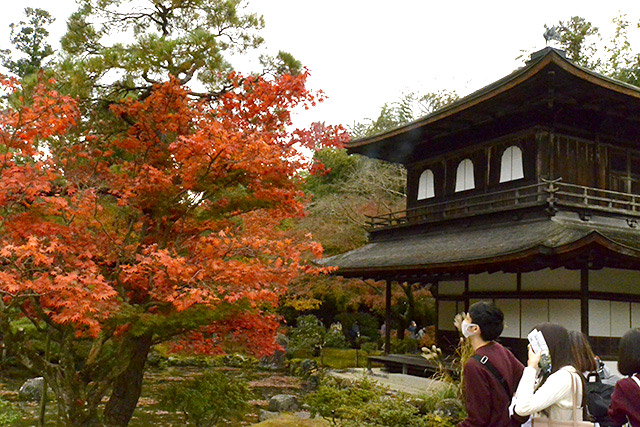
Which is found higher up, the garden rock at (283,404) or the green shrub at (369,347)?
the green shrub at (369,347)

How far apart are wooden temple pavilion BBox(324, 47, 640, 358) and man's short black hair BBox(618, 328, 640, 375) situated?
676cm

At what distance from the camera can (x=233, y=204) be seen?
8.80 meters

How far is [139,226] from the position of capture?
902 centimetres

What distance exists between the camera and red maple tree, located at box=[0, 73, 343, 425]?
7.18 metres

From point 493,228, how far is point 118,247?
29.7 feet

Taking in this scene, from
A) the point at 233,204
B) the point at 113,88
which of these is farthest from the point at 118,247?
the point at 113,88

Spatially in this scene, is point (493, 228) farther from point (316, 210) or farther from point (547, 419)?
point (316, 210)

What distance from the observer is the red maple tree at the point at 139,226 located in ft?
23.6

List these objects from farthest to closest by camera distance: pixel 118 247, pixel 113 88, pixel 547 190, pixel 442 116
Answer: pixel 442 116 → pixel 547 190 → pixel 113 88 → pixel 118 247

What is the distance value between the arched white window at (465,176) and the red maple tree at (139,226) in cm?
788

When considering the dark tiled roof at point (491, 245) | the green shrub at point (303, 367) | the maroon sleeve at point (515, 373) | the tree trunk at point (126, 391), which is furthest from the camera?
the green shrub at point (303, 367)

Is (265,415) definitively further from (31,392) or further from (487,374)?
(487,374)

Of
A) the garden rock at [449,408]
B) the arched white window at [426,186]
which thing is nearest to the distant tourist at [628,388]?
the garden rock at [449,408]

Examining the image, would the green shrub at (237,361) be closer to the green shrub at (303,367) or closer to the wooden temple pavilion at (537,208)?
the green shrub at (303,367)
